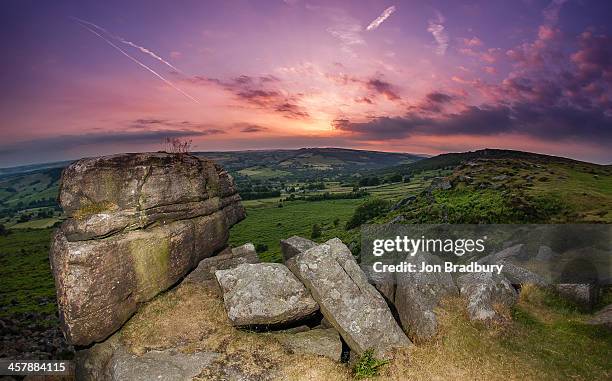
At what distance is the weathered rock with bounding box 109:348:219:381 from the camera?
37.1 feet

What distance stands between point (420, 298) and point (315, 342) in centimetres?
460

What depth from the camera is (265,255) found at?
11612cm

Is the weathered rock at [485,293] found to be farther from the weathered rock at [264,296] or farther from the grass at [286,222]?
the grass at [286,222]

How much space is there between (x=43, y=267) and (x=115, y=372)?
18029 cm

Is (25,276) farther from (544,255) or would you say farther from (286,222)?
(544,255)

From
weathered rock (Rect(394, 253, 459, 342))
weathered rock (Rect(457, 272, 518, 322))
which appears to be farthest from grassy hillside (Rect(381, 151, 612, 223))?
weathered rock (Rect(394, 253, 459, 342))

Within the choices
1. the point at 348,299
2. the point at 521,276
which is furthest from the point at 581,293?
the point at 348,299

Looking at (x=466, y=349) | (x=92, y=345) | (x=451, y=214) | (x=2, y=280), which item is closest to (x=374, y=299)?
(x=466, y=349)

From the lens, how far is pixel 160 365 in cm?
1173

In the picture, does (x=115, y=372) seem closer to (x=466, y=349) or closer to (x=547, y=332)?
(x=466, y=349)

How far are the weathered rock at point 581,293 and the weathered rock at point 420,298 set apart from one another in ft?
17.2

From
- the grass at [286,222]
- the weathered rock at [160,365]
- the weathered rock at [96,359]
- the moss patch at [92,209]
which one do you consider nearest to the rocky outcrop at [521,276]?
the weathered rock at [160,365]

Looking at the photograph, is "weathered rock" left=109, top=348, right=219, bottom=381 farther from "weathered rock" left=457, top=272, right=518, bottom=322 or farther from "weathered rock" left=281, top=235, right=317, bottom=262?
"weathered rock" left=457, top=272, right=518, bottom=322

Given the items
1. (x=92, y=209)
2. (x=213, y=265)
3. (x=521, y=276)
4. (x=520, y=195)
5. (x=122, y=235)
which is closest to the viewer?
(x=92, y=209)
